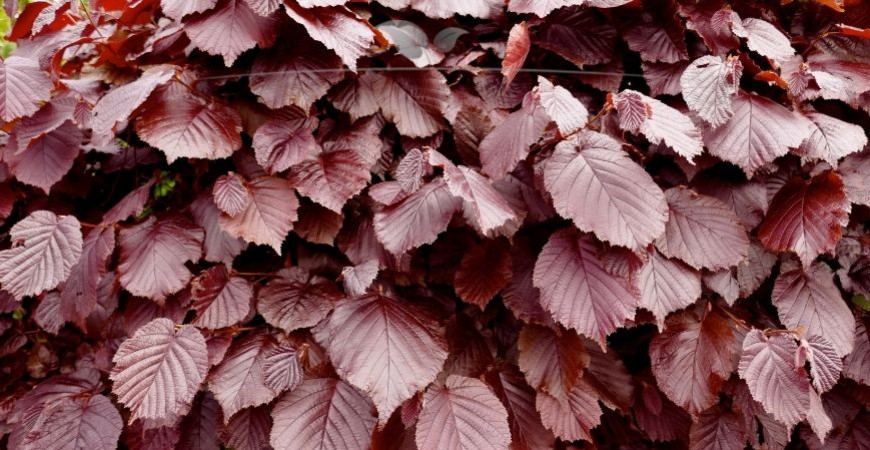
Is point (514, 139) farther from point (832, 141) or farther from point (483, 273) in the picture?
point (832, 141)

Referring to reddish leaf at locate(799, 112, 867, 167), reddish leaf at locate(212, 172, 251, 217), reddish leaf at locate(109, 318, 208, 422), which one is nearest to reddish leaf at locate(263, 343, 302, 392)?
reddish leaf at locate(109, 318, 208, 422)

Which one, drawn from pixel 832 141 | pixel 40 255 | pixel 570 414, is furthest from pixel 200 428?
pixel 832 141

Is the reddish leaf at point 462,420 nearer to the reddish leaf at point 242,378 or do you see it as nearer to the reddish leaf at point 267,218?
the reddish leaf at point 242,378

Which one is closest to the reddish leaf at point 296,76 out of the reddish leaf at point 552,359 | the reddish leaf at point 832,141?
the reddish leaf at point 552,359

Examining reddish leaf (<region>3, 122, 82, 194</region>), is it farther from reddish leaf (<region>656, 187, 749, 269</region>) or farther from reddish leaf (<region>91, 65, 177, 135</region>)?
reddish leaf (<region>656, 187, 749, 269</region>)

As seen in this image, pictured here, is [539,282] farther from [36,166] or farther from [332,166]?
[36,166]
